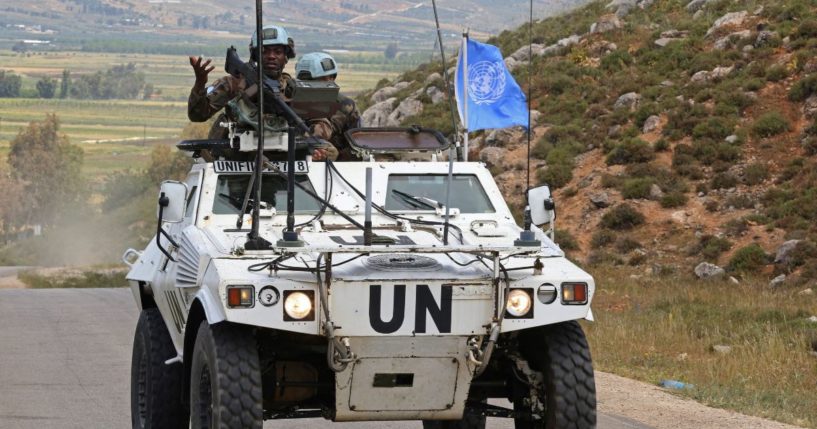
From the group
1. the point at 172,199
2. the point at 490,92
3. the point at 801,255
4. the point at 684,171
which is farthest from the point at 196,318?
the point at 684,171

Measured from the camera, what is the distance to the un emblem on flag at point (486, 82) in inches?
805

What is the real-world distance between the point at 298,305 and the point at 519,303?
3.70 ft

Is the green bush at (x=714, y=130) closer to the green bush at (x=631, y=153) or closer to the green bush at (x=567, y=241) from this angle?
the green bush at (x=631, y=153)

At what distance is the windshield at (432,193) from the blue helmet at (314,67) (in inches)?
56.2

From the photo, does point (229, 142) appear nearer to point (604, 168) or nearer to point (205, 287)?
point (205, 287)

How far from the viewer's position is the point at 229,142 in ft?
33.4

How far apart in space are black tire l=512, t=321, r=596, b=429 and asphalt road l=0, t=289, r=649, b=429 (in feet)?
9.87

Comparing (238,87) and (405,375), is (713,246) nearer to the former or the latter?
(238,87)

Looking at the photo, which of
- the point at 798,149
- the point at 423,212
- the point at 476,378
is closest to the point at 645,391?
the point at 423,212

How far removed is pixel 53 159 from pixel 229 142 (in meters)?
118

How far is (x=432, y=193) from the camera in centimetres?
1016

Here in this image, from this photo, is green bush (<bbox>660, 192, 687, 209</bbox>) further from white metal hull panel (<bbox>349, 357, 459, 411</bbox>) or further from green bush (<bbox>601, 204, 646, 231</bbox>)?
white metal hull panel (<bbox>349, 357, 459, 411</bbox>)

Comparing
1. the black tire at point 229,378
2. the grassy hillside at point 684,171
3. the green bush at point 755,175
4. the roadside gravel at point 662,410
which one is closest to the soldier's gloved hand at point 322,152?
the black tire at point 229,378

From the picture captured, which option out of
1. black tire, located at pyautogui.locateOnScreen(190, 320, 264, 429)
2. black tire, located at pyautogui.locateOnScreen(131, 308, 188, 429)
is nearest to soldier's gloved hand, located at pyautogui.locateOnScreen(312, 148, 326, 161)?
black tire, located at pyautogui.locateOnScreen(131, 308, 188, 429)
